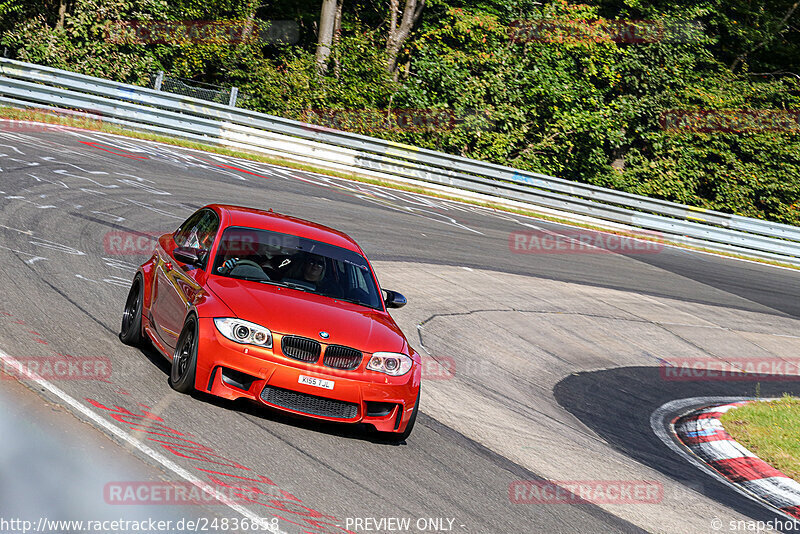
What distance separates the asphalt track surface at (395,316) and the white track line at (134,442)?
65mm

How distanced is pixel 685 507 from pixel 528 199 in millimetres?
20624

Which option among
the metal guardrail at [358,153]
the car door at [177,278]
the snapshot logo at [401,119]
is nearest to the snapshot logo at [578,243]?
the metal guardrail at [358,153]

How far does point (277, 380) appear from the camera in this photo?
267 inches

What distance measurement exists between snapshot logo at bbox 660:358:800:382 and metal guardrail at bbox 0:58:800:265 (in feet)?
40.3

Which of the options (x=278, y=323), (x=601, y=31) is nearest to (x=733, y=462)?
(x=278, y=323)

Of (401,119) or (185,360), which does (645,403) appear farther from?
(401,119)

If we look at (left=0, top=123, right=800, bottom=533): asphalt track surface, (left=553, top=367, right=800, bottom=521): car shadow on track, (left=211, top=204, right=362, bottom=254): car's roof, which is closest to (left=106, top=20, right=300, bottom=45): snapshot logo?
(left=0, top=123, right=800, bottom=533): asphalt track surface

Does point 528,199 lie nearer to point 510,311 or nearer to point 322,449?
point 510,311

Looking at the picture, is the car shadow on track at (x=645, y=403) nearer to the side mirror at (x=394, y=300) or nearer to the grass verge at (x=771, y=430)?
the grass verge at (x=771, y=430)

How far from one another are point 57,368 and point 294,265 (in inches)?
81.8

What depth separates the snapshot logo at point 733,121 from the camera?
116 ft

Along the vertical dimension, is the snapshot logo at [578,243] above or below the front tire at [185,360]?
below

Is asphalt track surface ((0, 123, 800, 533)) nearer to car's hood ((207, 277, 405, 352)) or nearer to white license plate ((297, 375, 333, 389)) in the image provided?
white license plate ((297, 375, 333, 389))

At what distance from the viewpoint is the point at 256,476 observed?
586cm
